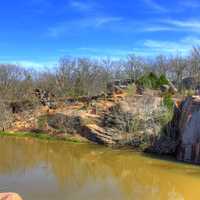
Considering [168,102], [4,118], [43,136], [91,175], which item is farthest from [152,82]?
[91,175]

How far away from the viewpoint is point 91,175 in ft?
42.1

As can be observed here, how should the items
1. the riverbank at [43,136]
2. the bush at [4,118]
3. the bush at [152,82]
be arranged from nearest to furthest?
the riverbank at [43,136]
the bush at [4,118]
the bush at [152,82]

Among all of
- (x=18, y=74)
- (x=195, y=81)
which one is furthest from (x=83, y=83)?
(x=195, y=81)

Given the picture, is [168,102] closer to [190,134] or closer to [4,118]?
[190,134]

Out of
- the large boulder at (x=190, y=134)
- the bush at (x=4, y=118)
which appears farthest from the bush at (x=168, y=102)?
the bush at (x=4, y=118)

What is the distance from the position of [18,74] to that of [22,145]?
15.7 m

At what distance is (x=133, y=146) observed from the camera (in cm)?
1780

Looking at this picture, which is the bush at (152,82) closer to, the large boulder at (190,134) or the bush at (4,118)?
the large boulder at (190,134)

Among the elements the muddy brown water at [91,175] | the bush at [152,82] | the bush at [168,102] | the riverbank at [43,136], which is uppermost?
the bush at [152,82]

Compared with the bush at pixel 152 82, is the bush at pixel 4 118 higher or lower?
lower

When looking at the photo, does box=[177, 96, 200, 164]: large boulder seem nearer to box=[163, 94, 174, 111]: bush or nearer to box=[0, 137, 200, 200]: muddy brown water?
box=[0, 137, 200, 200]: muddy brown water

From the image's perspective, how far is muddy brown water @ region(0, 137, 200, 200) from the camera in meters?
10.2

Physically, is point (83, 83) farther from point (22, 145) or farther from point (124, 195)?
point (124, 195)

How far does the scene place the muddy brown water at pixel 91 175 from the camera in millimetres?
10250
